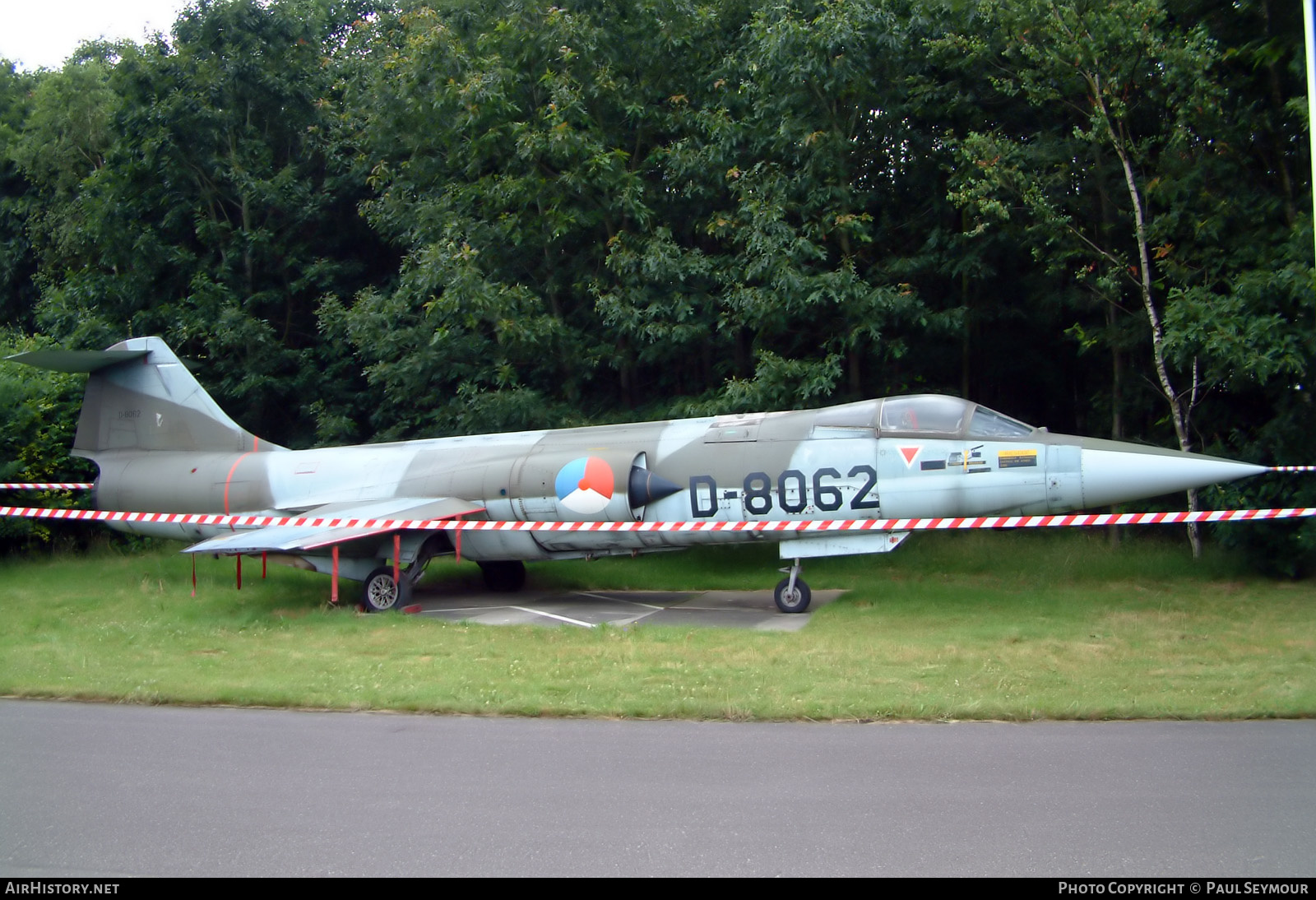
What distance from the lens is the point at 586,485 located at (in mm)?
13656

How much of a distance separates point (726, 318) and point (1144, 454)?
26.4ft

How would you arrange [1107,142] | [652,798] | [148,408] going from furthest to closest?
[148,408] < [1107,142] < [652,798]

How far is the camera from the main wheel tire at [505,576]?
15867 millimetres

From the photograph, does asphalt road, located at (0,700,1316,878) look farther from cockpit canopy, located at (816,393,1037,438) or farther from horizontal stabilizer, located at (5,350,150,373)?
horizontal stabilizer, located at (5,350,150,373)

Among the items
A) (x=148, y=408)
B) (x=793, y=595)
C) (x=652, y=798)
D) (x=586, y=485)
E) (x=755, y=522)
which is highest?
(x=148, y=408)

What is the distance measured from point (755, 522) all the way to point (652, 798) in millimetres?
7753

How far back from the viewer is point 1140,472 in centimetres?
1177

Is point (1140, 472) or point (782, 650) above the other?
point (1140, 472)

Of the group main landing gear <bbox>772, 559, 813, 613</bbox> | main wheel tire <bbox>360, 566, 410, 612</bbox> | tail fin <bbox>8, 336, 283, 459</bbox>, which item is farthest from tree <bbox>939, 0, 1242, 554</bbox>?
tail fin <bbox>8, 336, 283, 459</bbox>

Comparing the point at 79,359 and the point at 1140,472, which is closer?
the point at 1140,472

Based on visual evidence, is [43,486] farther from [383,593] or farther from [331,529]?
[383,593]

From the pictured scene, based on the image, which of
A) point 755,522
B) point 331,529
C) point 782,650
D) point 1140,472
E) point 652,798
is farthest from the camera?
point 331,529

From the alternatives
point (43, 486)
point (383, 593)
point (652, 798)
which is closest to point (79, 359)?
point (43, 486)
